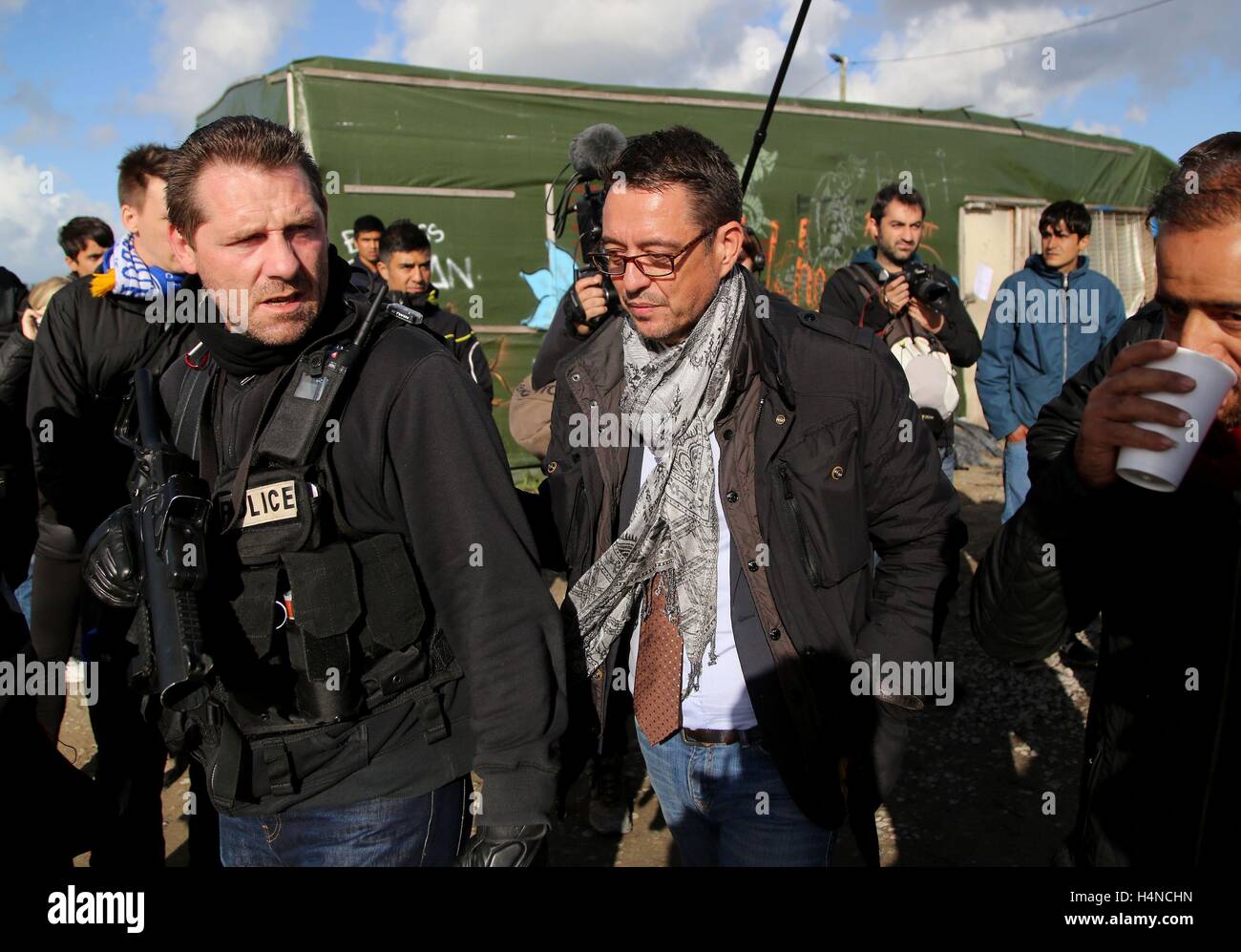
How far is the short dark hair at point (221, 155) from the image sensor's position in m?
1.80

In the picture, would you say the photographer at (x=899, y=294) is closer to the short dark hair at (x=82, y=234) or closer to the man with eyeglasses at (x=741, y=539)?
the man with eyeglasses at (x=741, y=539)

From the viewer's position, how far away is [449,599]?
1737 millimetres

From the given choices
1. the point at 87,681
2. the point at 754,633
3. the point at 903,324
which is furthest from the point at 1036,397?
the point at 87,681

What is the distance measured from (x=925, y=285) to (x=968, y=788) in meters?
2.28

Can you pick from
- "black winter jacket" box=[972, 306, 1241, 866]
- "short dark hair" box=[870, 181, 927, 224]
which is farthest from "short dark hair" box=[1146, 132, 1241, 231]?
"short dark hair" box=[870, 181, 927, 224]

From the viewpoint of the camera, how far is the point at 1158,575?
1.59 metres

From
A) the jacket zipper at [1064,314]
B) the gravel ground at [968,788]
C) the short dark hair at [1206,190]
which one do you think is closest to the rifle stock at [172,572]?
the short dark hair at [1206,190]

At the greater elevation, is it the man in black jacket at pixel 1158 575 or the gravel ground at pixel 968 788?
the man in black jacket at pixel 1158 575

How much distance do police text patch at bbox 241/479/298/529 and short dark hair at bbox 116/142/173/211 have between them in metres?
2.00

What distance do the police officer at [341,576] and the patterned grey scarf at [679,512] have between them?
0.44 metres

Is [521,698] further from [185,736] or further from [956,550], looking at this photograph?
[956,550]

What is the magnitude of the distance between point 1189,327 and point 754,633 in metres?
1.07

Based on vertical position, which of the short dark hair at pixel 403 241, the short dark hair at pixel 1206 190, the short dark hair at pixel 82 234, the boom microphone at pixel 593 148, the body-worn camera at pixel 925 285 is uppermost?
the short dark hair at pixel 82 234

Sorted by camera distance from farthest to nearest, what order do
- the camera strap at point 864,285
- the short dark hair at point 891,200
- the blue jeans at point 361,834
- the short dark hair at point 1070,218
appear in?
the short dark hair at point 1070,218 < the short dark hair at point 891,200 < the camera strap at point 864,285 < the blue jeans at point 361,834
